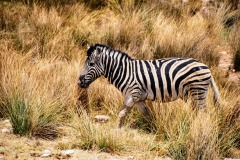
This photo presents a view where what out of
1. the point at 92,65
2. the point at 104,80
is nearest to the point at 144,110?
the point at 92,65

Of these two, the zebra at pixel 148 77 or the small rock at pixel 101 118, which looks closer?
the zebra at pixel 148 77

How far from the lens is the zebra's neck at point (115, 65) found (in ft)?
23.3

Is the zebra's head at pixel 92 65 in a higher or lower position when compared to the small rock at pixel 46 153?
higher

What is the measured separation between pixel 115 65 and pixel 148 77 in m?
0.59

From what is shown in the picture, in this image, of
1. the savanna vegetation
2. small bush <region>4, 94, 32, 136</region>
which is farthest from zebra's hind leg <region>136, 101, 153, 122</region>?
small bush <region>4, 94, 32, 136</region>

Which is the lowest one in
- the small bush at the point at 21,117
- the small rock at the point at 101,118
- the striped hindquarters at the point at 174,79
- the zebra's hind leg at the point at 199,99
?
the small rock at the point at 101,118

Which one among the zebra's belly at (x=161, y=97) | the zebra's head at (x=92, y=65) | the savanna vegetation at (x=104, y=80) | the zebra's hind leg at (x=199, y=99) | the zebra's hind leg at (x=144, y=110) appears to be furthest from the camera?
the zebra's head at (x=92, y=65)

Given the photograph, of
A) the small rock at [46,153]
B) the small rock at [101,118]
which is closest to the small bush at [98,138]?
the small rock at [46,153]

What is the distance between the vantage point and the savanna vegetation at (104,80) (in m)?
6.26

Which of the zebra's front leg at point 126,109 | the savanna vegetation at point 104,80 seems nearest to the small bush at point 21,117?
the savanna vegetation at point 104,80

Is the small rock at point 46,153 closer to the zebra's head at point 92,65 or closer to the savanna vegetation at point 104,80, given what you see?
the savanna vegetation at point 104,80

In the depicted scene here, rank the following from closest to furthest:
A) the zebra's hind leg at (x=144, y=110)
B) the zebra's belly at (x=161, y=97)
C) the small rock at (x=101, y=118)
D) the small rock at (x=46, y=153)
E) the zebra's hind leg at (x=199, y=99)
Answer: the small rock at (x=46, y=153) < the zebra's hind leg at (x=199, y=99) < the zebra's belly at (x=161, y=97) < the zebra's hind leg at (x=144, y=110) < the small rock at (x=101, y=118)

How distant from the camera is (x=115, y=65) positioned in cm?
718

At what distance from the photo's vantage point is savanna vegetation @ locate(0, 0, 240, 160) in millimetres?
6258
